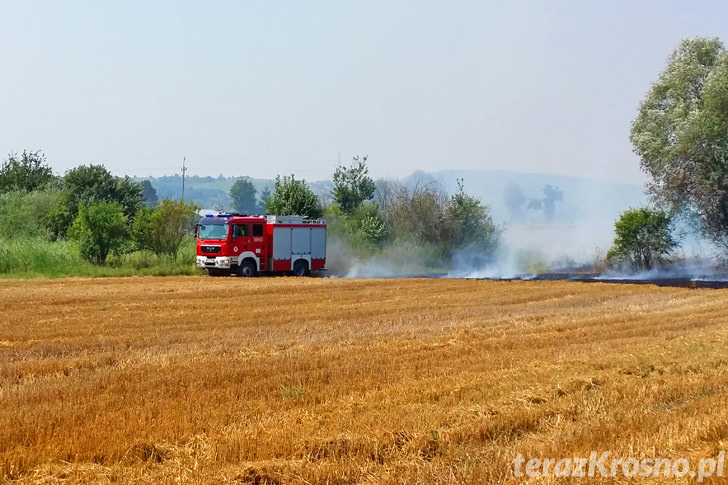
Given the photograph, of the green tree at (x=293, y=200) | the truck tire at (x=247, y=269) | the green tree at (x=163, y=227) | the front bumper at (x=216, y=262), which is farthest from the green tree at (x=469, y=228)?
the front bumper at (x=216, y=262)

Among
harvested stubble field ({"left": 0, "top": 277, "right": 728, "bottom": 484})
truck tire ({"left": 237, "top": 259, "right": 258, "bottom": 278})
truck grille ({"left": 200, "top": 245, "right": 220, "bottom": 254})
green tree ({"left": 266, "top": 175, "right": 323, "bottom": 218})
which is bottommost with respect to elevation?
harvested stubble field ({"left": 0, "top": 277, "right": 728, "bottom": 484})

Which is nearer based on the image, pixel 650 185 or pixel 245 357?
pixel 245 357

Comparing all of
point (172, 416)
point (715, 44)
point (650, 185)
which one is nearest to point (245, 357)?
point (172, 416)

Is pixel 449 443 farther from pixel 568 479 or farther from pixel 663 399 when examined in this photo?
pixel 663 399

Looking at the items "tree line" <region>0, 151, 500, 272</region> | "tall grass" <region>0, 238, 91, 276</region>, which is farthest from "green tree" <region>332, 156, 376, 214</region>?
"tall grass" <region>0, 238, 91, 276</region>

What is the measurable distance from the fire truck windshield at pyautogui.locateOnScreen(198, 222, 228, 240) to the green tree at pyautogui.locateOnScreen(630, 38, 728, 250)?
21.6m

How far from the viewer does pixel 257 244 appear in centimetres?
3728

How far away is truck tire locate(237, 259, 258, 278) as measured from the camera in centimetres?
3653

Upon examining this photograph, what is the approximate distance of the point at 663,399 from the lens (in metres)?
9.54

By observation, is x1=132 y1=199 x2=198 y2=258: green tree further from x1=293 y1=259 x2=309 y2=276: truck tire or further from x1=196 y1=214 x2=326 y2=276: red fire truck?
x1=293 y1=259 x2=309 y2=276: truck tire

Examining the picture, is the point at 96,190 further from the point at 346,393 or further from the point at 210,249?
the point at 346,393

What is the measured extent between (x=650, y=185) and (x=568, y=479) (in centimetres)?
3796

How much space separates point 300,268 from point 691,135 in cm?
1965

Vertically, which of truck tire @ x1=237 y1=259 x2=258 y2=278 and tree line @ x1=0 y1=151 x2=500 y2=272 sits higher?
tree line @ x1=0 y1=151 x2=500 y2=272
